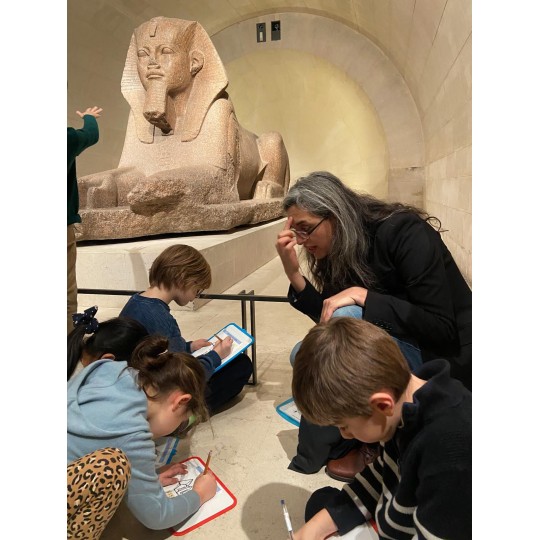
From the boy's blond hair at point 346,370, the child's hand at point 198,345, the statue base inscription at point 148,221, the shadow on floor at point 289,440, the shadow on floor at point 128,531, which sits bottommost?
the shadow on floor at point 128,531

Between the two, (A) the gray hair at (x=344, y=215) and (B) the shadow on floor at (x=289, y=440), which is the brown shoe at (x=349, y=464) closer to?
(B) the shadow on floor at (x=289, y=440)

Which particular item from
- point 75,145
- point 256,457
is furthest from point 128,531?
point 75,145

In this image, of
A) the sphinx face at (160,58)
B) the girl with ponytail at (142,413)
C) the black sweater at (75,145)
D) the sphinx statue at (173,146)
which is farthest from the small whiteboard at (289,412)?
the sphinx face at (160,58)

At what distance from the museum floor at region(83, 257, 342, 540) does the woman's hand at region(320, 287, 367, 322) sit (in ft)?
1.85

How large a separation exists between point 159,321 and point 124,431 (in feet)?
2.28

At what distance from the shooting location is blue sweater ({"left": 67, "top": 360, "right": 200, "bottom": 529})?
1107mm

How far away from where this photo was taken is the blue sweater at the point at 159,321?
69.5 inches

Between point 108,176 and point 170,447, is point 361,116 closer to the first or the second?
point 108,176

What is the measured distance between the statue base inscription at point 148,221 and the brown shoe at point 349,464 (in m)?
2.34

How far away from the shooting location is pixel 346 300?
1.37 meters

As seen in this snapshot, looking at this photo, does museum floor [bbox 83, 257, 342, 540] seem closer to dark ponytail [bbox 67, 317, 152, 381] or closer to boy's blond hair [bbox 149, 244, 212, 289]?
dark ponytail [bbox 67, 317, 152, 381]

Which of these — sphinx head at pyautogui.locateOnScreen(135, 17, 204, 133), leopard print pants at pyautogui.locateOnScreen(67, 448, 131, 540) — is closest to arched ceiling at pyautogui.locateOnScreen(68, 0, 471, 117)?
sphinx head at pyautogui.locateOnScreen(135, 17, 204, 133)

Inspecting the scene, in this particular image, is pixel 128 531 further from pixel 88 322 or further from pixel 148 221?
pixel 148 221

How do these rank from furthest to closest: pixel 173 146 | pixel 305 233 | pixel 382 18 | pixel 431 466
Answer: pixel 382 18, pixel 173 146, pixel 305 233, pixel 431 466
